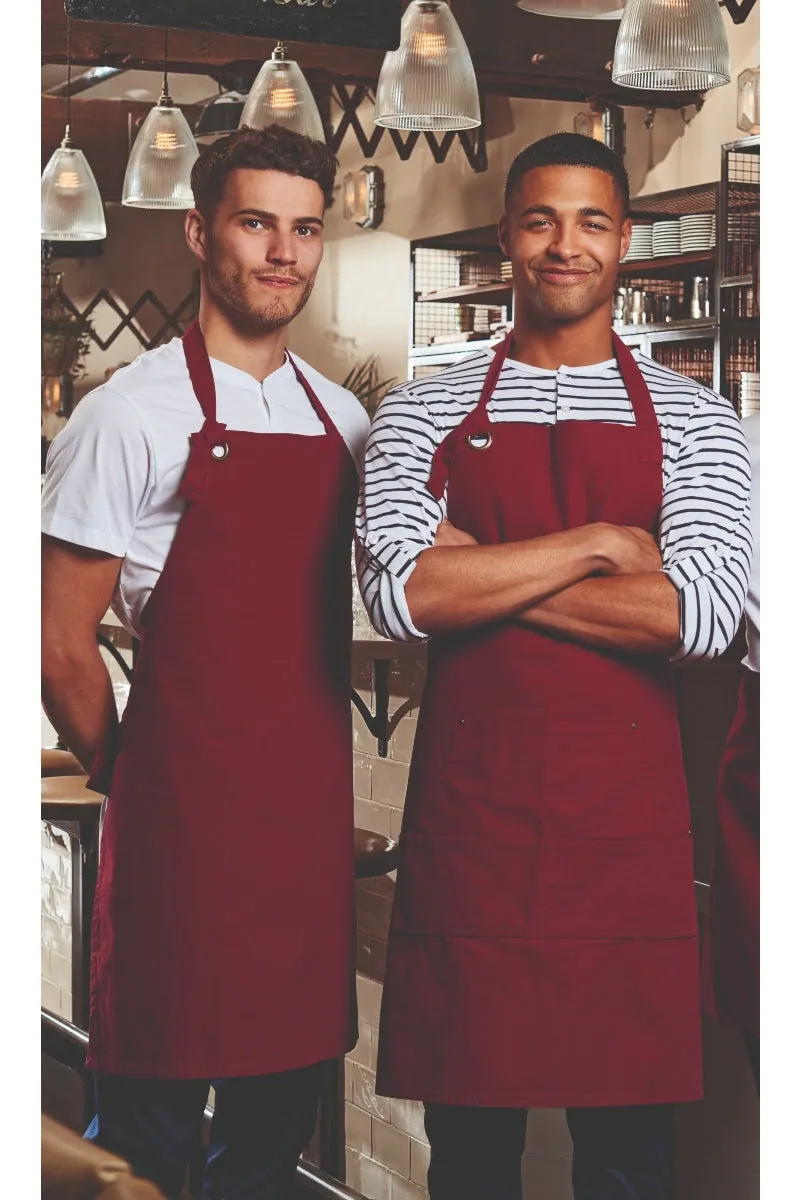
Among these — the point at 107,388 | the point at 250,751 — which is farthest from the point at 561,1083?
the point at 107,388

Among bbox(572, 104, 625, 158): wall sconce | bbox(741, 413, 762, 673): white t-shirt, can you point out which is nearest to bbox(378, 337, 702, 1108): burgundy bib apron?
bbox(741, 413, 762, 673): white t-shirt

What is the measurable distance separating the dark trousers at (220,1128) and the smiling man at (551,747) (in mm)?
173

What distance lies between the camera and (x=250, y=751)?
2.00 meters

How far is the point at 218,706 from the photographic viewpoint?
199 cm

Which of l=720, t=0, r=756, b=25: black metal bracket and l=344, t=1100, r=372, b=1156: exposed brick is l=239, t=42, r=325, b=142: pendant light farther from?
l=344, t=1100, r=372, b=1156: exposed brick

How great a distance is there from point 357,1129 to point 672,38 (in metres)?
2.56

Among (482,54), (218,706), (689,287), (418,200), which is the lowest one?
(218,706)

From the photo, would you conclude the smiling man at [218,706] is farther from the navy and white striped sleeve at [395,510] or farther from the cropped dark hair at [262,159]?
the navy and white striped sleeve at [395,510]

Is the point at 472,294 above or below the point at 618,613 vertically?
above

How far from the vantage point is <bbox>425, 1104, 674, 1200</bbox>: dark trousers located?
1959 mm

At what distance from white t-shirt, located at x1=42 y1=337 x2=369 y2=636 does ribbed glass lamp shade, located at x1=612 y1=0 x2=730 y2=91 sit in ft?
6.77

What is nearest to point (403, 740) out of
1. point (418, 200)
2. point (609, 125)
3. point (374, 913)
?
point (374, 913)

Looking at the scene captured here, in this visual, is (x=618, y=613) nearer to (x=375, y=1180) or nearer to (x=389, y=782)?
(x=389, y=782)

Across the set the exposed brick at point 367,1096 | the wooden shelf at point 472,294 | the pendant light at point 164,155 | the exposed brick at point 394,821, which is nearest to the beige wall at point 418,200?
the wooden shelf at point 472,294
